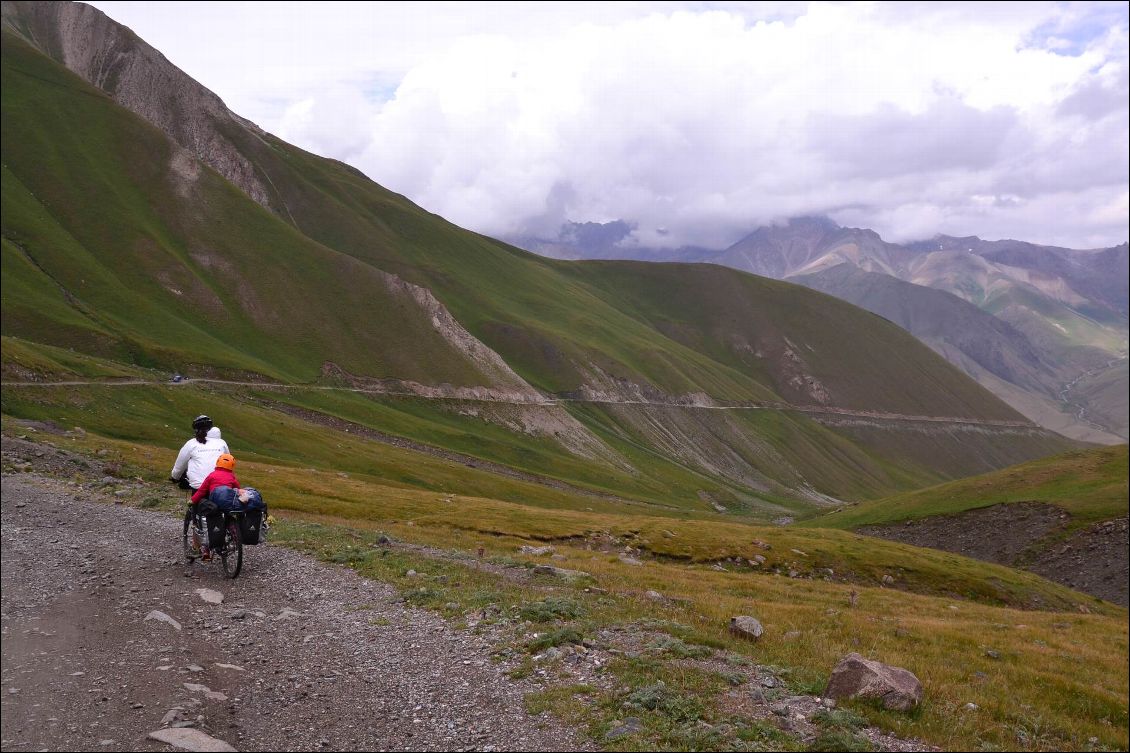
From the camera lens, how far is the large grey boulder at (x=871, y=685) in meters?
12.8

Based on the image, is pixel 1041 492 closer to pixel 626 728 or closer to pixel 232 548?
pixel 626 728

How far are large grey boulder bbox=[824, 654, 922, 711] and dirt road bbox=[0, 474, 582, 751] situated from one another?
5.85 metres

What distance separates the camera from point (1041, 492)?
8662 cm

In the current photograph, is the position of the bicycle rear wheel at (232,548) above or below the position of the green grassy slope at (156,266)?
below

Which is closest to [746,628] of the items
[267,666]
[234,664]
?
[267,666]

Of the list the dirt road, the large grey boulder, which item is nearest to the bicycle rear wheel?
the dirt road

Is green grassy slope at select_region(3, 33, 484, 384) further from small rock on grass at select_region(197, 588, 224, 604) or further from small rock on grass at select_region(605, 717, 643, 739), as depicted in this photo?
small rock on grass at select_region(605, 717, 643, 739)

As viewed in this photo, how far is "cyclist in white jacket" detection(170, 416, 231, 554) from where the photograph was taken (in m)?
19.8

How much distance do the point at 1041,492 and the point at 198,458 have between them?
98051 mm

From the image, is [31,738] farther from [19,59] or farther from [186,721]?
[19,59]

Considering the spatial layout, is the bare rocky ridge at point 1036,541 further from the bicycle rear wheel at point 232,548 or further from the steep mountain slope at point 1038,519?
the bicycle rear wheel at point 232,548

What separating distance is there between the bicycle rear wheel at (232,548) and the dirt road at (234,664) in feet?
1.23

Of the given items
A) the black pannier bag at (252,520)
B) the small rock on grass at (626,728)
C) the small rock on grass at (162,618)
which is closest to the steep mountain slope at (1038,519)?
the small rock on grass at (626,728)

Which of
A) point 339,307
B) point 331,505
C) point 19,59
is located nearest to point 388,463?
point 331,505
